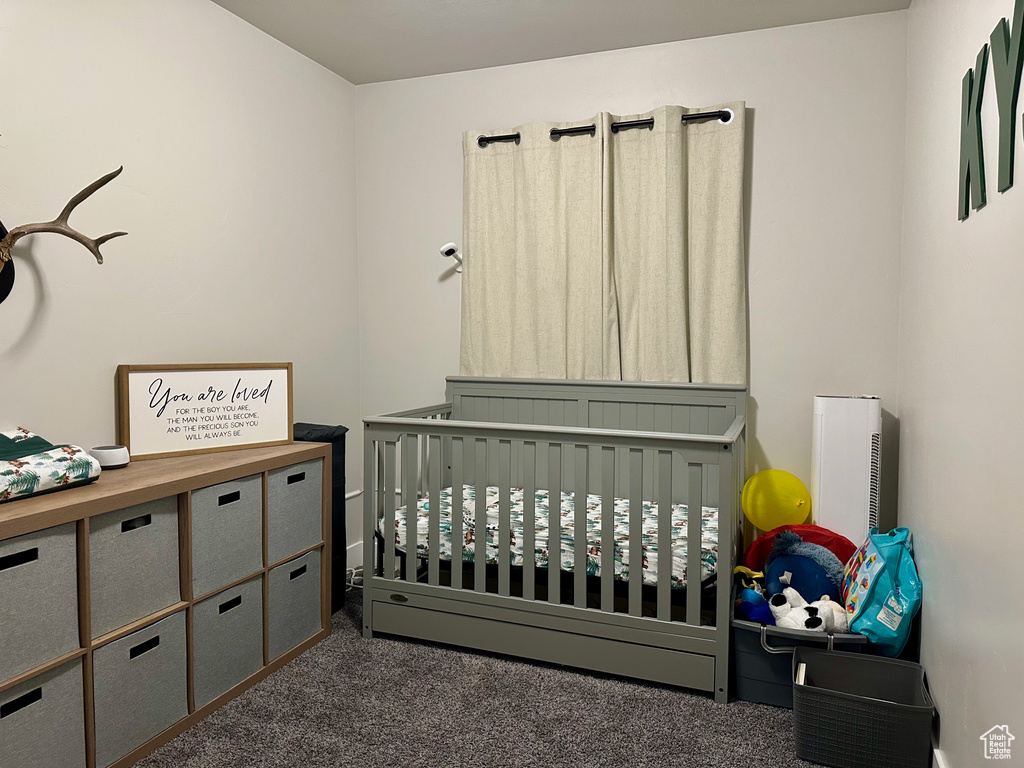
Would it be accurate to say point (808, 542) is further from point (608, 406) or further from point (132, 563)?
point (132, 563)

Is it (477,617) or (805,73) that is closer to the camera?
(477,617)

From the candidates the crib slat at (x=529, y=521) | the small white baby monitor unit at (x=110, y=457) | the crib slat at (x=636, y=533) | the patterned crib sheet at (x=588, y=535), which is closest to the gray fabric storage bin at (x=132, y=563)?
the small white baby monitor unit at (x=110, y=457)

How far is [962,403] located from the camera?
5.00 feet

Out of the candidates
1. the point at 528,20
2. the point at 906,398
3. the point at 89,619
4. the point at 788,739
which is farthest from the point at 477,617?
the point at 528,20

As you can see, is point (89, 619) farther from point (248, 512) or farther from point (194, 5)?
point (194, 5)

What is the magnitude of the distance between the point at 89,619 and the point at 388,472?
1.02 metres

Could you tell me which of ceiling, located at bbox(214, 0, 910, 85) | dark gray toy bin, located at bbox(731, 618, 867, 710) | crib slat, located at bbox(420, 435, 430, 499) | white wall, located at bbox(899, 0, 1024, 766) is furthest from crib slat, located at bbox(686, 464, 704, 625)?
ceiling, located at bbox(214, 0, 910, 85)

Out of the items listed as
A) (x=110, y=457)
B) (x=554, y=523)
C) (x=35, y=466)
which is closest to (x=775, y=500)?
(x=554, y=523)

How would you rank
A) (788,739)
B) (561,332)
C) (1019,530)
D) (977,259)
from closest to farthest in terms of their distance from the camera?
1. (1019,530)
2. (977,259)
3. (788,739)
4. (561,332)

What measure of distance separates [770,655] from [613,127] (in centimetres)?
205

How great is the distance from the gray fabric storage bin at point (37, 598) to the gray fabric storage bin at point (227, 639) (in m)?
0.40

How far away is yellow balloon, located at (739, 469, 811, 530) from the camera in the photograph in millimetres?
2598

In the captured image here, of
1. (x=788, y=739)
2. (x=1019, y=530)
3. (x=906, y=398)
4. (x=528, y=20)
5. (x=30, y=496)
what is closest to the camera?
(x=1019, y=530)

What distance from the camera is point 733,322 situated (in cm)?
275
